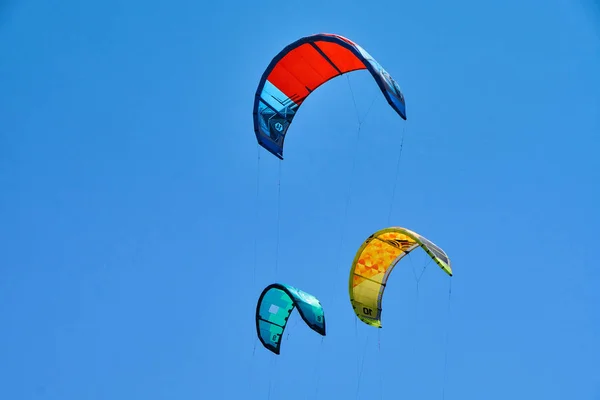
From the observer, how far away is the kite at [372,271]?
2100 cm

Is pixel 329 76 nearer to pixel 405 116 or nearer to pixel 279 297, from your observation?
pixel 405 116

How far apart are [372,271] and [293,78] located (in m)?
5.44

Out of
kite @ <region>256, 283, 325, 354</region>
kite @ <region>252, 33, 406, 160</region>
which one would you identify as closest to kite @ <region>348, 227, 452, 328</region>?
kite @ <region>256, 283, 325, 354</region>

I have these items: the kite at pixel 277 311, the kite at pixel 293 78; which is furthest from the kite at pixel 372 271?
the kite at pixel 293 78

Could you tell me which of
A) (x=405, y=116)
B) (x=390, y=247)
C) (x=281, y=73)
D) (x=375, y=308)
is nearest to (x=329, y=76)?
(x=281, y=73)

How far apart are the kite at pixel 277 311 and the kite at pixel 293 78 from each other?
343 cm

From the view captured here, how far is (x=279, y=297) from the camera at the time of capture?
20.6 meters

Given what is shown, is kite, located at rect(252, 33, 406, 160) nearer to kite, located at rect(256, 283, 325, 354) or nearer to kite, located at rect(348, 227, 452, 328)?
kite, located at rect(256, 283, 325, 354)

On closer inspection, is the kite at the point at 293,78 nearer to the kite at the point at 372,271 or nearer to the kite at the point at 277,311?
the kite at the point at 277,311

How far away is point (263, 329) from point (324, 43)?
24.4 ft

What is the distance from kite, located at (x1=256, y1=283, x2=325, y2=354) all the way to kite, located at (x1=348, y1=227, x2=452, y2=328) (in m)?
1.23

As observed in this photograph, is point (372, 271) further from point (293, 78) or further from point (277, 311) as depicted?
point (293, 78)

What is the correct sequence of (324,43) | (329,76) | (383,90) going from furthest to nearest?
(329,76), (324,43), (383,90)

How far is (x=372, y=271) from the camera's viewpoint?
21.2 m
